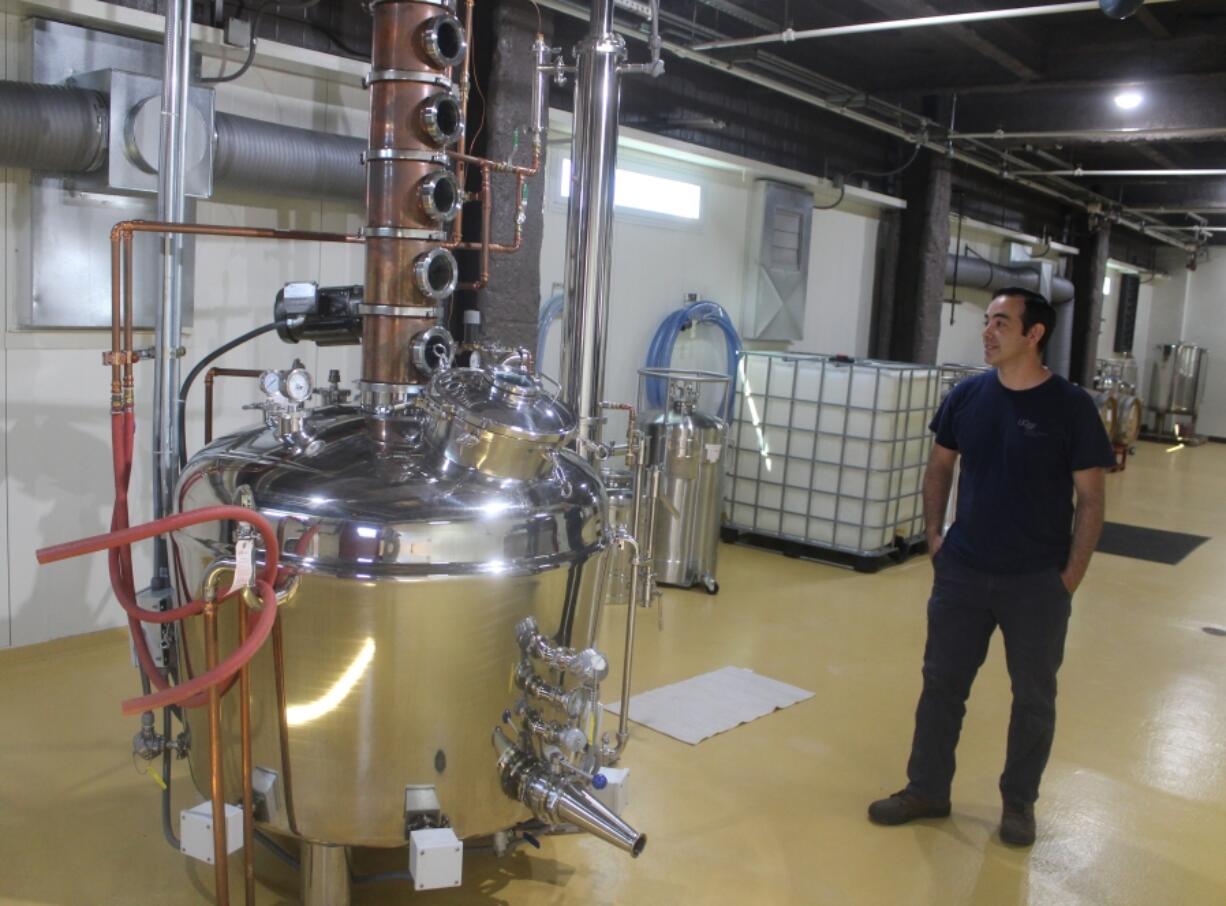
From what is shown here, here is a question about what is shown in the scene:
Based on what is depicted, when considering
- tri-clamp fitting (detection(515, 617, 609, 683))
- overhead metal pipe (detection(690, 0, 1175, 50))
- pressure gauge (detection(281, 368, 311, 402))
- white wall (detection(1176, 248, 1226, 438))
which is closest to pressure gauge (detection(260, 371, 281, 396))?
pressure gauge (detection(281, 368, 311, 402))

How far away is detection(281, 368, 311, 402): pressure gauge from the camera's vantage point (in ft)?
7.40

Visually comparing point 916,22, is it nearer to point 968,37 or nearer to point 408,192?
point 968,37

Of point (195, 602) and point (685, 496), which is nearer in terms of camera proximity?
point (195, 602)

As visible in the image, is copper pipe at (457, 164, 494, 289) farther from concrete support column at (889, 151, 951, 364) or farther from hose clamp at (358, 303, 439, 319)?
concrete support column at (889, 151, 951, 364)

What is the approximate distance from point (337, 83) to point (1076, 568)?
3.24m

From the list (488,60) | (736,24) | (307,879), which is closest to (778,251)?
(736,24)

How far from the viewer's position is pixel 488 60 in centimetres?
437

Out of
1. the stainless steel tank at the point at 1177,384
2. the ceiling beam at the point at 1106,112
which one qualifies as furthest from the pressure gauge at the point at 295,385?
the stainless steel tank at the point at 1177,384

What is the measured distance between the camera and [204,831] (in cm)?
204

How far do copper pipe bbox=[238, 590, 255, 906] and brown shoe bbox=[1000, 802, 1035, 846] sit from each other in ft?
6.38

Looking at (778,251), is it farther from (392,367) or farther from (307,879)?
(307,879)

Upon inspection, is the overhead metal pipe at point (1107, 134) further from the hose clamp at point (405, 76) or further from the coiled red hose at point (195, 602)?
the coiled red hose at point (195, 602)

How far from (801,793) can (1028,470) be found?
1.14m

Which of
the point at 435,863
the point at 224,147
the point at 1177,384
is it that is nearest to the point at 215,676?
the point at 435,863
